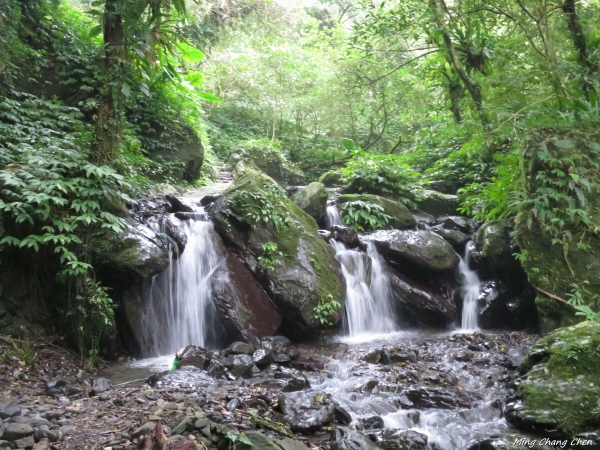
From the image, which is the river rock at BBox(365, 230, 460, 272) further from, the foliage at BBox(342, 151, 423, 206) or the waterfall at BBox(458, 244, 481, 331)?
the foliage at BBox(342, 151, 423, 206)

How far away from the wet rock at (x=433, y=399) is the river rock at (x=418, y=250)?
391cm

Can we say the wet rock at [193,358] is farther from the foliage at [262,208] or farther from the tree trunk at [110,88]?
the tree trunk at [110,88]

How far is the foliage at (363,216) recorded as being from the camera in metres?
10.2

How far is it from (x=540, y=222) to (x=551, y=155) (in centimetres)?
115

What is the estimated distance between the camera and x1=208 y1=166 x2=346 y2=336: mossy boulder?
7293 millimetres

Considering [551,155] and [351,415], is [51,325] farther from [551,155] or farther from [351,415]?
[551,155]

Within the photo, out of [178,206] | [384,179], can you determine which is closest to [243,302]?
[178,206]

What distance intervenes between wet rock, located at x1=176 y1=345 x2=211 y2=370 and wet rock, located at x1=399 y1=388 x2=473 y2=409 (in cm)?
258

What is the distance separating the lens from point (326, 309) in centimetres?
738

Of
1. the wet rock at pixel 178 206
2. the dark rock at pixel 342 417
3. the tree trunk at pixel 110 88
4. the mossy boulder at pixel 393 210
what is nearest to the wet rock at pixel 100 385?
the dark rock at pixel 342 417

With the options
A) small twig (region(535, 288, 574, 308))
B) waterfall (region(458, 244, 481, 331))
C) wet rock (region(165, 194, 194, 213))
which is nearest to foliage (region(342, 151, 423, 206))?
waterfall (region(458, 244, 481, 331))

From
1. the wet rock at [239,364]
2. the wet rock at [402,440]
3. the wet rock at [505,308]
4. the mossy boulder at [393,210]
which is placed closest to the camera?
the wet rock at [402,440]

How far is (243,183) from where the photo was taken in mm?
8250

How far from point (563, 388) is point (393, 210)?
22.3 feet
